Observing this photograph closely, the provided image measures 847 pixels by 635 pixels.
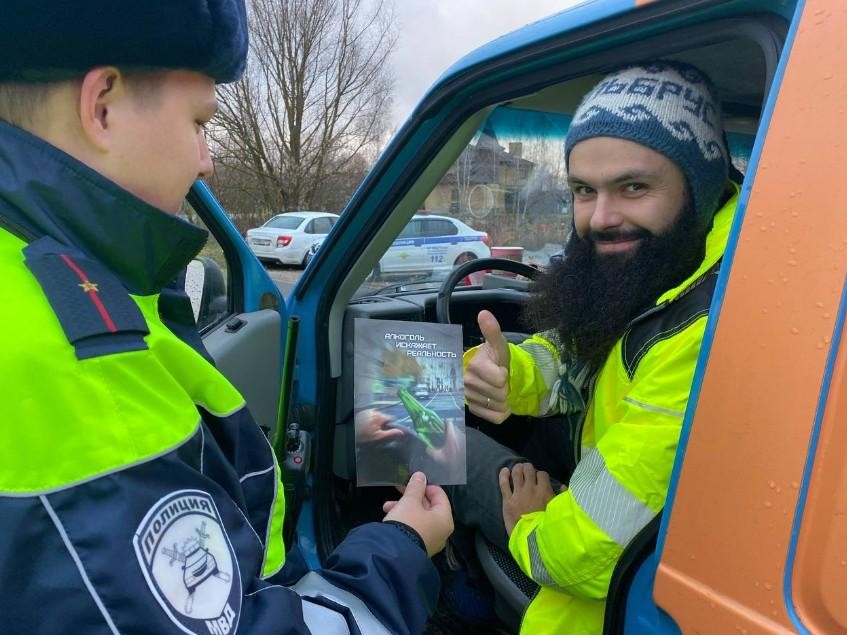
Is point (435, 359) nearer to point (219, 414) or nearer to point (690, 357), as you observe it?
point (690, 357)

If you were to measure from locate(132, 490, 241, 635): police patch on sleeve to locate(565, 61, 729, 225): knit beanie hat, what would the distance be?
4.25 feet

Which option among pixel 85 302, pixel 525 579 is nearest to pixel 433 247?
pixel 525 579

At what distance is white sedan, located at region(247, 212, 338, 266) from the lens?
45.3 ft

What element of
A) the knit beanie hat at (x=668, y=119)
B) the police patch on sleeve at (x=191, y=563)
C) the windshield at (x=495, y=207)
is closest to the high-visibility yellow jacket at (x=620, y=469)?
the knit beanie hat at (x=668, y=119)

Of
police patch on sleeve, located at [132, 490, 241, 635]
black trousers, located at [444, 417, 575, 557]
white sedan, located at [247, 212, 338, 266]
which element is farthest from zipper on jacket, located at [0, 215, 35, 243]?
white sedan, located at [247, 212, 338, 266]

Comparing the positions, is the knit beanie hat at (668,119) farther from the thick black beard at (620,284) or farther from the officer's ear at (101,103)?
the officer's ear at (101,103)

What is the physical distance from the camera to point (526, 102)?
80.8 inches

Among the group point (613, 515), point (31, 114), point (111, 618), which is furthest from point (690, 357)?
point (31, 114)

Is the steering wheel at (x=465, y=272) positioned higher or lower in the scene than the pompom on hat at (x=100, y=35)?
lower

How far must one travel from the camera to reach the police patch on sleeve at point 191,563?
0.66 metres

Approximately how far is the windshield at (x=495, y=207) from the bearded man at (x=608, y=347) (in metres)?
0.44

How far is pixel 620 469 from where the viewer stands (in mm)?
1144

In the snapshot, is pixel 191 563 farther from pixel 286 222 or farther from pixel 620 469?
pixel 286 222

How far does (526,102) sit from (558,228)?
0.55 m
